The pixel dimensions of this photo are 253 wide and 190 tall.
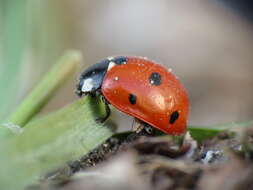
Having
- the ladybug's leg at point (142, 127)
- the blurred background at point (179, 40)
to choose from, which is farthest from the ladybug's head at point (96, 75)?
the blurred background at point (179, 40)

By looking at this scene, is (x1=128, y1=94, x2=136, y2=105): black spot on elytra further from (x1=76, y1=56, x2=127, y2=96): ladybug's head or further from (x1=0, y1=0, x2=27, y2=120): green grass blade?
(x1=0, y1=0, x2=27, y2=120): green grass blade

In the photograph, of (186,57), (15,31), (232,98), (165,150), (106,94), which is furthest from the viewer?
(186,57)

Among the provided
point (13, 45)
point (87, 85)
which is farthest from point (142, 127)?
A: point (13, 45)

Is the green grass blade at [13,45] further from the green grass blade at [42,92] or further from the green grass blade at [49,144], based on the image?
the green grass blade at [49,144]

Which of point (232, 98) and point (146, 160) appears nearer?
point (146, 160)

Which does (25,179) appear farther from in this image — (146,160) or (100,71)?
(100,71)

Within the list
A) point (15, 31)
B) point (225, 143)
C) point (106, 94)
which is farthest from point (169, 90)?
point (15, 31)

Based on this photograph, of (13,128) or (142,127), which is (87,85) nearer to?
(142,127)
